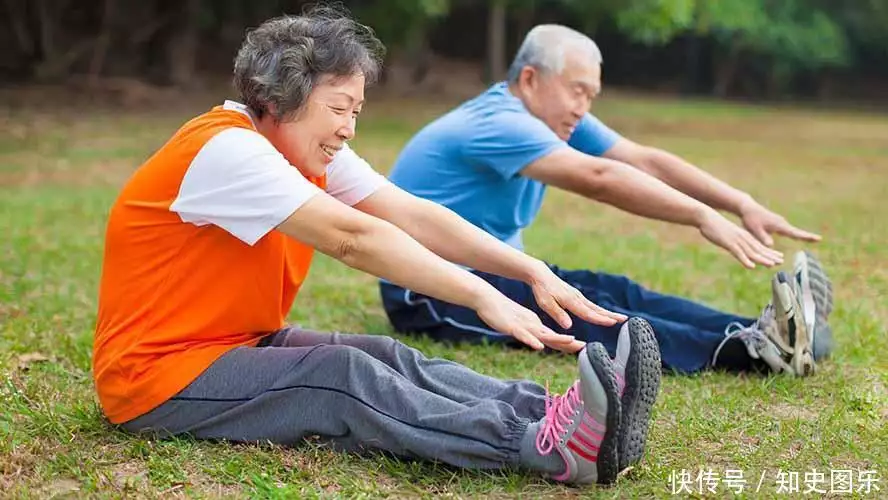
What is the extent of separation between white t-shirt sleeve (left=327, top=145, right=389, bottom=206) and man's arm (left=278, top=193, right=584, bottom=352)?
1.72ft


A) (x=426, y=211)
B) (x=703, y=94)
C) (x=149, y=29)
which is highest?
(x=426, y=211)

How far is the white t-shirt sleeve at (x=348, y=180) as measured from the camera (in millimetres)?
3428

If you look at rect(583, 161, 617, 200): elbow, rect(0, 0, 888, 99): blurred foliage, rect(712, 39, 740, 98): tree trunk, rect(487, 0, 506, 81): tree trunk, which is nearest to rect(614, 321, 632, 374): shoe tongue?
rect(583, 161, 617, 200): elbow

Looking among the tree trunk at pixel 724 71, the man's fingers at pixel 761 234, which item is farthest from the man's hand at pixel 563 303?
the tree trunk at pixel 724 71

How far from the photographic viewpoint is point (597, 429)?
2.84m

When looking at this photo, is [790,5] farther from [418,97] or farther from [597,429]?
[597,429]

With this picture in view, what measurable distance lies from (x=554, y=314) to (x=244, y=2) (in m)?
20.5

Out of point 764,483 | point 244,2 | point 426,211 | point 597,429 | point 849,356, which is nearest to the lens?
point 597,429

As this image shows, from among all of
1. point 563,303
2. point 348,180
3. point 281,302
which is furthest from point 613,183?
point 281,302

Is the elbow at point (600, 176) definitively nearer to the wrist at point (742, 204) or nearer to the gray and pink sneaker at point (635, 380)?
the wrist at point (742, 204)

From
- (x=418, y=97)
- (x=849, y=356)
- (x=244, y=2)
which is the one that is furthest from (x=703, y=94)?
(x=849, y=356)

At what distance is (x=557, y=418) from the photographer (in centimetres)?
293

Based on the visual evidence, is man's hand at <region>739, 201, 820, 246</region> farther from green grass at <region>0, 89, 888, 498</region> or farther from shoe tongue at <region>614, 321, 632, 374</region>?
shoe tongue at <region>614, 321, 632, 374</region>

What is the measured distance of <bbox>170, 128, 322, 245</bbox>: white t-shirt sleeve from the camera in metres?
2.88
